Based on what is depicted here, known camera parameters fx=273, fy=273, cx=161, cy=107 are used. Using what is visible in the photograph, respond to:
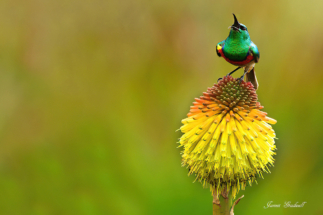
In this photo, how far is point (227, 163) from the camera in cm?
100

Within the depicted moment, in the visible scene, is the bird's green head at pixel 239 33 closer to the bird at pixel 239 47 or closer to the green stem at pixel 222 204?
the bird at pixel 239 47

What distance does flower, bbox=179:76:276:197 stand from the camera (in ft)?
3.33

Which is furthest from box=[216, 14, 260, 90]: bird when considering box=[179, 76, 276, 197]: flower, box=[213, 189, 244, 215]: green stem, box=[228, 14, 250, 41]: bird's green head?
box=[213, 189, 244, 215]: green stem

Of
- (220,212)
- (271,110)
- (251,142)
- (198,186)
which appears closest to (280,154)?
(271,110)

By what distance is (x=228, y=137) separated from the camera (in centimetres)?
106

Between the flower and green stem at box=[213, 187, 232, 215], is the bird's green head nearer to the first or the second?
the flower

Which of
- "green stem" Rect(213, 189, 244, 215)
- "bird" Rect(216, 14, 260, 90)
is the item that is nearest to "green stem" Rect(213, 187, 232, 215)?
"green stem" Rect(213, 189, 244, 215)

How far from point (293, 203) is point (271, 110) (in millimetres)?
594

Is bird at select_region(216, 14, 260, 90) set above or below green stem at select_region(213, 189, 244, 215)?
above

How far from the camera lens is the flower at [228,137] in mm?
1016

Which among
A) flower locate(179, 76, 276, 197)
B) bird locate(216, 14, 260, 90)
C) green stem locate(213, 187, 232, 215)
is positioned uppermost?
bird locate(216, 14, 260, 90)

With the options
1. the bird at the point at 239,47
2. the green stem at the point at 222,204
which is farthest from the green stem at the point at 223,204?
the bird at the point at 239,47

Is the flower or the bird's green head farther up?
the bird's green head

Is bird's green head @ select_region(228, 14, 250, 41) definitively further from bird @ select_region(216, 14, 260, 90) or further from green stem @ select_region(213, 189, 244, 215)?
green stem @ select_region(213, 189, 244, 215)
